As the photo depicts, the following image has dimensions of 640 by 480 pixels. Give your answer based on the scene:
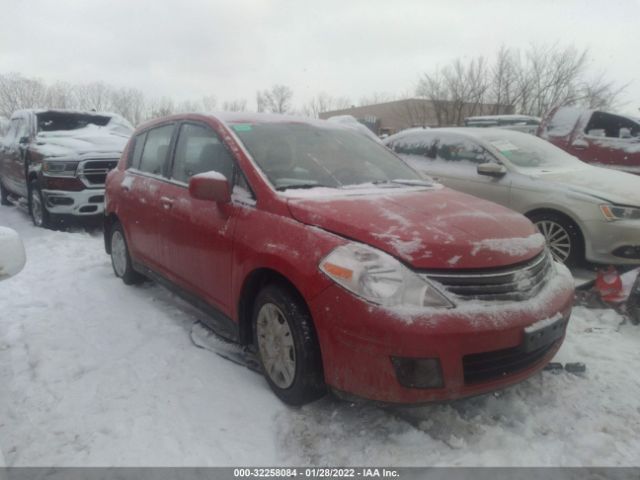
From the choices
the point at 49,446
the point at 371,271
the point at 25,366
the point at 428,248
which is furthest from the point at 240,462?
the point at 25,366

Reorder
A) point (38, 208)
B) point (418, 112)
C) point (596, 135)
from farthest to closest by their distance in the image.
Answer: point (418, 112)
point (596, 135)
point (38, 208)

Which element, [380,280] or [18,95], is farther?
[18,95]

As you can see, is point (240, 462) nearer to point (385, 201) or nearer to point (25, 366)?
point (385, 201)

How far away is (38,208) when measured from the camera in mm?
7074

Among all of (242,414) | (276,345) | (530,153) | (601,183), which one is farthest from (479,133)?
(242,414)

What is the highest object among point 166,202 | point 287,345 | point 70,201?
point 166,202

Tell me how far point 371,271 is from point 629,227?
3.37 m

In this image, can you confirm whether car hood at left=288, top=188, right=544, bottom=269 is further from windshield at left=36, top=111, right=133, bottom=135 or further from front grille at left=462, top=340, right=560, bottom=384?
windshield at left=36, top=111, right=133, bottom=135

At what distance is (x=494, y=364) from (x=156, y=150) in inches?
131

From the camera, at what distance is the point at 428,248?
215 centimetres

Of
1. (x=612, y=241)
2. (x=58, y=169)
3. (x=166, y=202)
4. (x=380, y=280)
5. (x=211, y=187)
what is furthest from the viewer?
(x=58, y=169)

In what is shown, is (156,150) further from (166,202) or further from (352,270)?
(352,270)

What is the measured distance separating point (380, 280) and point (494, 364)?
69 centimetres

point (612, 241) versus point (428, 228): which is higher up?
point (428, 228)
